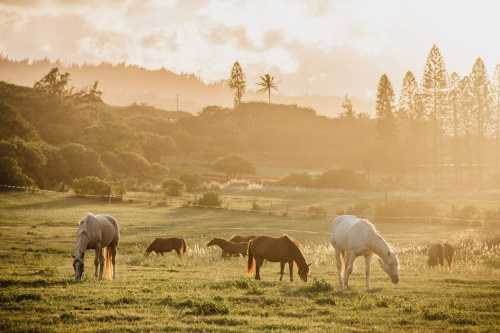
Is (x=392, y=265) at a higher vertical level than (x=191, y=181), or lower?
lower

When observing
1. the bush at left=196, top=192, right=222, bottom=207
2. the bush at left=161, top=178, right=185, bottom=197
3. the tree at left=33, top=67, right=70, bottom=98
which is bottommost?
the bush at left=196, top=192, right=222, bottom=207

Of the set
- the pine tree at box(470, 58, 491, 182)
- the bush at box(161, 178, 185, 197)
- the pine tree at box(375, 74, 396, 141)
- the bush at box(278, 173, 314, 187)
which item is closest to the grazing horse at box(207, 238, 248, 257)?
the bush at box(161, 178, 185, 197)

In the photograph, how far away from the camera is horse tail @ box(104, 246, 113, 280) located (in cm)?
1900

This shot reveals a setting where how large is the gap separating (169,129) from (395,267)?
110085 mm

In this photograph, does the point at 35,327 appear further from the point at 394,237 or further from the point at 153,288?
the point at 394,237

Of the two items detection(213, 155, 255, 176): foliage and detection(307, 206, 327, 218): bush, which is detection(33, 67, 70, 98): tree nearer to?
detection(213, 155, 255, 176): foliage

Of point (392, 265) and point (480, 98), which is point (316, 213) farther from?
point (480, 98)

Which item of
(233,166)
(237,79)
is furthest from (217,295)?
(237,79)

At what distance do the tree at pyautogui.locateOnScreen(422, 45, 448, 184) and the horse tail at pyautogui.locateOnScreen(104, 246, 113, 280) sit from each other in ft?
265

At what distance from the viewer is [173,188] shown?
65.6 m

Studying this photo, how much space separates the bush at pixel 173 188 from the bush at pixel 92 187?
9.97 metres

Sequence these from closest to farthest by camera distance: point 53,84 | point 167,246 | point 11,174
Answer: point 167,246 < point 11,174 < point 53,84

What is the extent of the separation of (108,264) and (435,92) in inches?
3573

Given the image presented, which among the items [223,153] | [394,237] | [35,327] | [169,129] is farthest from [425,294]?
[169,129]
